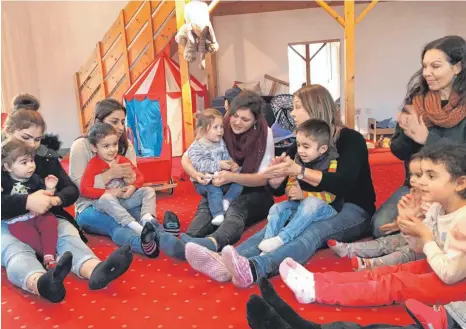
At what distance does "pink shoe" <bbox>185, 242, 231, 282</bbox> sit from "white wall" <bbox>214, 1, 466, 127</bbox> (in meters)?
4.59

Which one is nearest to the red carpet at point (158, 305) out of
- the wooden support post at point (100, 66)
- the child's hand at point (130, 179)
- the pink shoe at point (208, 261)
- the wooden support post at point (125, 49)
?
the pink shoe at point (208, 261)

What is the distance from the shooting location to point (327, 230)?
2115mm

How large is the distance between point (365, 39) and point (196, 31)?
3.39 meters

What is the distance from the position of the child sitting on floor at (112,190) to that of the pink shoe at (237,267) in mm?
561

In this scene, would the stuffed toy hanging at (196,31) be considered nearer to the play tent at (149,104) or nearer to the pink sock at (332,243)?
the play tent at (149,104)

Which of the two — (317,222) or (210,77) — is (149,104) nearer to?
(210,77)

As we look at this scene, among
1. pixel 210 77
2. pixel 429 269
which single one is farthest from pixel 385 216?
pixel 210 77

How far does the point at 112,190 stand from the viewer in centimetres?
250

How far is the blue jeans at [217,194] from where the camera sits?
253cm

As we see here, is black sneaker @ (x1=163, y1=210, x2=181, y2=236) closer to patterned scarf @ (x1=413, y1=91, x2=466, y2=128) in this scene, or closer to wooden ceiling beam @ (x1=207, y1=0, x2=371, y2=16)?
patterned scarf @ (x1=413, y1=91, x2=466, y2=128)

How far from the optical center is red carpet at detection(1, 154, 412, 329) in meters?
1.72

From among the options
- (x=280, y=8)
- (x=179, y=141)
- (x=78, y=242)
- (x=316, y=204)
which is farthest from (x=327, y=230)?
(x=280, y=8)

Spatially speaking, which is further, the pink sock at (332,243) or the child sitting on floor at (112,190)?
the child sitting on floor at (112,190)

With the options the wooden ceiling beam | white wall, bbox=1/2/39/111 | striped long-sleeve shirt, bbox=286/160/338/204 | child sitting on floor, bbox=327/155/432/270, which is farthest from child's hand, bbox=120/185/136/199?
the wooden ceiling beam
